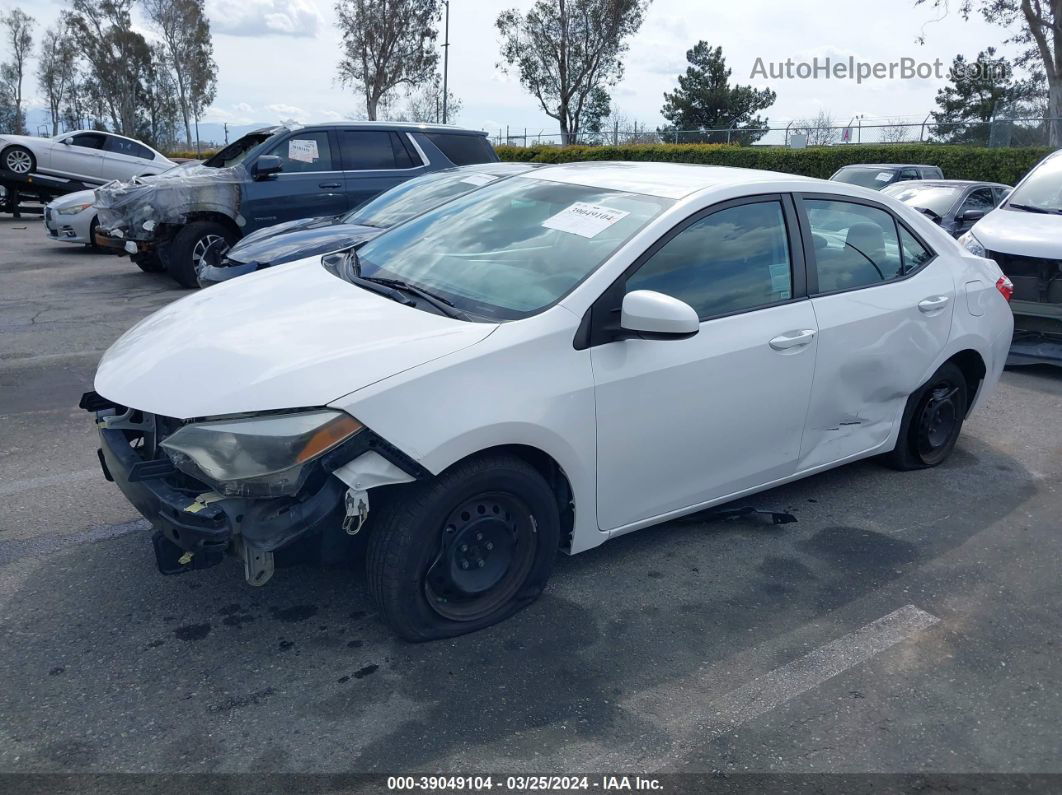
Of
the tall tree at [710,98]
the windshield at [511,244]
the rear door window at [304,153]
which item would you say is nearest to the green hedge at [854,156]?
the rear door window at [304,153]

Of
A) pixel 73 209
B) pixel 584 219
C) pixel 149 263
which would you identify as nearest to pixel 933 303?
pixel 584 219

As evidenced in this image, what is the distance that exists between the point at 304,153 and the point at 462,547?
8144 millimetres

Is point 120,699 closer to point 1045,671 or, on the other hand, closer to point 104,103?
point 1045,671

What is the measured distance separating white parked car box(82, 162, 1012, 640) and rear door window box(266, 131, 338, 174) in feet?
20.7

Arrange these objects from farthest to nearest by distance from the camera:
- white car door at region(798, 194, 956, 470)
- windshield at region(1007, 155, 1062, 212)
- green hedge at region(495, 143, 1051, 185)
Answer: green hedge at region(495, 143, 1051, 185)
windshield at region(1007, 155, 1062, 212)
white car door at region(798, 194, 956, 470)

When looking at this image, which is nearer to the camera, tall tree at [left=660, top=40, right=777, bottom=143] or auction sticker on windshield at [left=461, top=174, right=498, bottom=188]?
auction sticker on windshield at [left=461, top=174, right=498, bottom=188]

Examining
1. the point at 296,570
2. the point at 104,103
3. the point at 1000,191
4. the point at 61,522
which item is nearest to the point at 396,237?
the point at 296,570

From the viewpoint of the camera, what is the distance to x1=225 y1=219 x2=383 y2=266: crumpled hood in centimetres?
703

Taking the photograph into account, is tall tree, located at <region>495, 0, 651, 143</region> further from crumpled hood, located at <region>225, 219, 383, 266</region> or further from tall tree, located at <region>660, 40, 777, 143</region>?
crumpled hood, located at <region>225, 219, 383, 266</region>

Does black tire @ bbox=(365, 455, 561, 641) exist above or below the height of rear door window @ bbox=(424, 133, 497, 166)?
below

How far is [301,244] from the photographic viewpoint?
7172 millimetres

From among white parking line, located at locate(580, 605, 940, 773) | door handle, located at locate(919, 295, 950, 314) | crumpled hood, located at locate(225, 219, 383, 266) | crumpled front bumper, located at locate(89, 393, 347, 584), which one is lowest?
white parking line, located at locate(580, 605, 940, 773)

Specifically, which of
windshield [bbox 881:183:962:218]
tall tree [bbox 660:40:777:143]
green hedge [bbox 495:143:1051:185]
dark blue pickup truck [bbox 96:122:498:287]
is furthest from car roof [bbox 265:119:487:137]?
tall tree [bbox 660:40:777:143]

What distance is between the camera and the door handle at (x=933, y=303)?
4.59 meters
